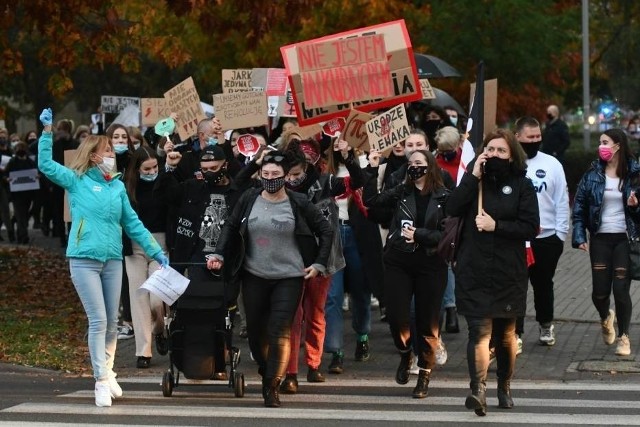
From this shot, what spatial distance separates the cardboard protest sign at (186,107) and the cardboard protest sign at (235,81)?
171cm

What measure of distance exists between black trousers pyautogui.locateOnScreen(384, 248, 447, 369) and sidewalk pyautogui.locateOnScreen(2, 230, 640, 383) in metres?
0.83

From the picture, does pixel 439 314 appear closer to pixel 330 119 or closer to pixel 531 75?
pixel 330 119

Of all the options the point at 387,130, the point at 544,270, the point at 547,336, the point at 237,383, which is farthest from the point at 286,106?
the point at 237,383

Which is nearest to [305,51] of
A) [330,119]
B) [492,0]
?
[330,119]

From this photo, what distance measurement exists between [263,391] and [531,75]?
67.0ft

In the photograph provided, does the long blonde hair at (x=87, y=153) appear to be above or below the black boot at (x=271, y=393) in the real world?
above

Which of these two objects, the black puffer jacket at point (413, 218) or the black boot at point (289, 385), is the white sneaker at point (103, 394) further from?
the black puffer jacket at point (413, 218)

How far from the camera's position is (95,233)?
940cm

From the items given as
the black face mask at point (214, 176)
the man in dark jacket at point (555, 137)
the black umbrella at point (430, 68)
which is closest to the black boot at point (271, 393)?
the black face mask at point (214, 176)

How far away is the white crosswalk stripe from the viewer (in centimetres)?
889

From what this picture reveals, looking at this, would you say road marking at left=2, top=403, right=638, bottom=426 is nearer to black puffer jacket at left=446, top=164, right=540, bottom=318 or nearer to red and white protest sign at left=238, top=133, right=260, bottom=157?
black puffer jacket at left=446, top=164, right=540, bottom=318

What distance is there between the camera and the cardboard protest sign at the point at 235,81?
14859 millimetres

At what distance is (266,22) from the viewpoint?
16.0 metres

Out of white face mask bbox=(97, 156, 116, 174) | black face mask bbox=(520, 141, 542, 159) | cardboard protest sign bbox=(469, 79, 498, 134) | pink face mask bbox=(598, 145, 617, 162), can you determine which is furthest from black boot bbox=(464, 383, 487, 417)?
black face mask bbox=(520, 141, 542, 159)
